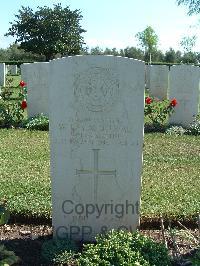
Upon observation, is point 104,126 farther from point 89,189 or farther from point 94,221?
point 94,221

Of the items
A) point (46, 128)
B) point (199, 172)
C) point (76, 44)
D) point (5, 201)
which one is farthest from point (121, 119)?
point (76, 44)

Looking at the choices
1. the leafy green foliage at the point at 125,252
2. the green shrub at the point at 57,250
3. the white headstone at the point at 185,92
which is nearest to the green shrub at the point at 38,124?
the white headstone at the point at 185,92

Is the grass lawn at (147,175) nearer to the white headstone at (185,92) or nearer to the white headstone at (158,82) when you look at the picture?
the white headstone at (185,92)

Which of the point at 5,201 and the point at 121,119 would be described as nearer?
the point at 121,119

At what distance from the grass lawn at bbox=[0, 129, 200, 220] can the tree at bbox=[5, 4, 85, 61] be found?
38567 mm

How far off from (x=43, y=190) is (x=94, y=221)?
1469 mm

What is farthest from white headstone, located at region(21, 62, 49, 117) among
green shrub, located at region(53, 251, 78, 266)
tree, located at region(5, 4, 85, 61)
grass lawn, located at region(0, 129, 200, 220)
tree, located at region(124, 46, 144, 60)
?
tree, located at region(124, 46, 144, 60)

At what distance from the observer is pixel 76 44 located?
50250 millimetres

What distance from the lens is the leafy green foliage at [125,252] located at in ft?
11.1

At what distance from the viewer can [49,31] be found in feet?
158

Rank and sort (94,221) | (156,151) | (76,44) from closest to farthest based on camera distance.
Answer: (94,221), (156,151), (76,44)

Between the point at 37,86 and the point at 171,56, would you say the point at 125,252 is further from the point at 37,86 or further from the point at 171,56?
the point at 171,56

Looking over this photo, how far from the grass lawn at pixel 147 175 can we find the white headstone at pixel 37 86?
4.77ft

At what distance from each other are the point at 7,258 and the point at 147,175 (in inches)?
139
